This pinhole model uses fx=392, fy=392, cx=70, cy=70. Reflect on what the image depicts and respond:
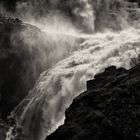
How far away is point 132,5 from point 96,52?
1456 cm

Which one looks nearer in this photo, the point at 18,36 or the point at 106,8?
the point at 18,36

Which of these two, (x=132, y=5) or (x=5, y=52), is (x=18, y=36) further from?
(x=132, y=5)

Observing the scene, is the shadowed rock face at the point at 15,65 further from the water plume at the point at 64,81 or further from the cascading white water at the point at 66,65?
the water plume at the point at 64,81

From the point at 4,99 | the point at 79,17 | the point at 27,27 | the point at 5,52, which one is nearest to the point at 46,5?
the point at 79,17

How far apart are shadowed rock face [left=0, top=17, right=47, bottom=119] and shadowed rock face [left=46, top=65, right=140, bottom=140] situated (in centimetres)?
1453

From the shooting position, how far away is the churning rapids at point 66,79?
26.2 m

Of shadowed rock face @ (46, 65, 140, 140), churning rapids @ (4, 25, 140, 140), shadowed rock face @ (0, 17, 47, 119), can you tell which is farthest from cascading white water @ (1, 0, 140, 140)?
A: shadowed rock face @ (46, 65, 140, 140)

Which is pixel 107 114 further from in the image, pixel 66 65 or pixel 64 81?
pixel 66 65

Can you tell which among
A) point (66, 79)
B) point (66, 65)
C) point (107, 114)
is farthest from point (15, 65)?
point (107, 114)

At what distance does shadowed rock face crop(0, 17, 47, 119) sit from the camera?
31594 mm

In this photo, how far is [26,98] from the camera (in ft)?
99.5

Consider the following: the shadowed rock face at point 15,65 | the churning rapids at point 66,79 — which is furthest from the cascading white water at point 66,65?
the shadowed rock face at point 15,65

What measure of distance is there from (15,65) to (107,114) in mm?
19108

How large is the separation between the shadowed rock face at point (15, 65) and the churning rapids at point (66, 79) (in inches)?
51.5
